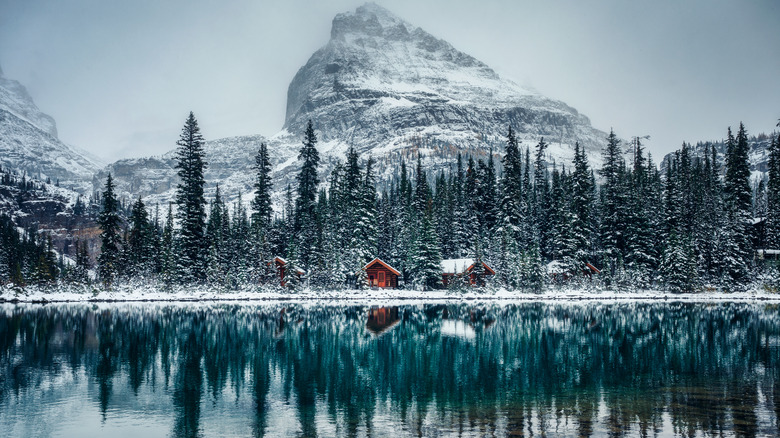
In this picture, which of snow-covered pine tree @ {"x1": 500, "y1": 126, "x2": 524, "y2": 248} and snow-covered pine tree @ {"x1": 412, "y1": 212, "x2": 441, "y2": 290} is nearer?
snow-covered pine tree @ {"x1": 412, "y1": 212, "x2": 441, "y2": 290}

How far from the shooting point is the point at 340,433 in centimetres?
1579

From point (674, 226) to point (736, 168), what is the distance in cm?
1607

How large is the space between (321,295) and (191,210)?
20061mm

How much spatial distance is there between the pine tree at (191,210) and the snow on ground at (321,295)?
299 centimetres

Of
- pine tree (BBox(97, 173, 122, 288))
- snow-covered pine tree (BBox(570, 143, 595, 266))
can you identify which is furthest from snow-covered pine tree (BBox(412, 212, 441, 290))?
pine tree (BBox(97, 173, 122, 288))

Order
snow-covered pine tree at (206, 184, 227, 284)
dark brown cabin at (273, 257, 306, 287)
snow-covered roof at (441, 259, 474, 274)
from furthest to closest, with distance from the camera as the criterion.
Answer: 1. snow-covered roof at (441, 259, 474, 274)
2. dark brown cabin at (273, 257, 306, 287)
3. snow-covered pine tree at (206, 184, 227, 284)

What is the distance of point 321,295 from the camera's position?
70750 mm

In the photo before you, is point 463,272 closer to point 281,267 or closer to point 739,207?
point 281,267

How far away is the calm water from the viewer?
16812 millimetres

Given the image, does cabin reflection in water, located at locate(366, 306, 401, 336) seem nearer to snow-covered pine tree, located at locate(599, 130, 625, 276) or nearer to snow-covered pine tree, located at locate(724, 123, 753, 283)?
snow-covered pine tree, located at locate(599, 130, 625, 276)

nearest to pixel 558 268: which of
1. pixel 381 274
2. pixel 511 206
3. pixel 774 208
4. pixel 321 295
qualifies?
pixel 511 206

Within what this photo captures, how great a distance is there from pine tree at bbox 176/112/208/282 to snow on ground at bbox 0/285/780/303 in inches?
118

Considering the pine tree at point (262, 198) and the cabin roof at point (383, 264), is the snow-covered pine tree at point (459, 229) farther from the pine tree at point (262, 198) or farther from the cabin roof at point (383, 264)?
the pine tree at point (262, 198)

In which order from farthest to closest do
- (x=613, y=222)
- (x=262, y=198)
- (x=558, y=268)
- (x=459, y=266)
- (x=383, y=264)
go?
1. (x=262, y=198)
2. (x=613, y=222)
3. (x=558, y=268)
4. (x=459, y=266)
5. (x=383, y=264)
